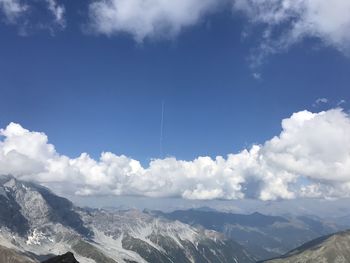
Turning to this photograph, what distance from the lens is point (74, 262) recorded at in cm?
8369

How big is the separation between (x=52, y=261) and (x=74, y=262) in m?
4.78

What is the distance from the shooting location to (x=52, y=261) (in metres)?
85.1
